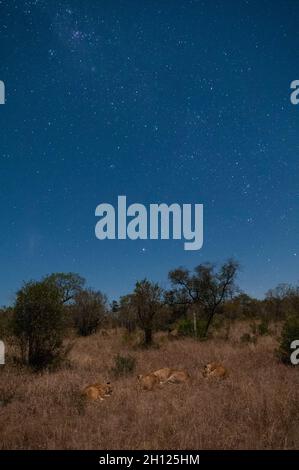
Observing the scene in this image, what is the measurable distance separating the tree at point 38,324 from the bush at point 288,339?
7.42 m

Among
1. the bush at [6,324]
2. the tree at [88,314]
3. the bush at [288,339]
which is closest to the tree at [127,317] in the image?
the tree at [88,314]

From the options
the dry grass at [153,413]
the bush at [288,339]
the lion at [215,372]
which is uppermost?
the bush at [288,339]

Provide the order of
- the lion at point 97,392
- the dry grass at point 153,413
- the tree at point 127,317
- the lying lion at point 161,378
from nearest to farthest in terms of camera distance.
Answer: the dry grass at point 153,413 → the lion at point 97,392 → the lying lion at point 161,378 → the tree at point 127,317

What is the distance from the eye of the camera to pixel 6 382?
9.43m

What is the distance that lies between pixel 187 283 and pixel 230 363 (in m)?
21.8

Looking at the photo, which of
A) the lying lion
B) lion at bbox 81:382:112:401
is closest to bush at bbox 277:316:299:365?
the lying lion

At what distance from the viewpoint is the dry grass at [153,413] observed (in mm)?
5516

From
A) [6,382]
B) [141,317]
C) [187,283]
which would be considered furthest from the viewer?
[187,283]

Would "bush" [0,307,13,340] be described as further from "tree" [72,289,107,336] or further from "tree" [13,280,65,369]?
"tree" [72,289,107,336]

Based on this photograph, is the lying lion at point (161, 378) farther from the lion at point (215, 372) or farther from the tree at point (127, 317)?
the tree at point (127, 317)

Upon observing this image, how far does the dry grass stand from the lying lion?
0.93ft
